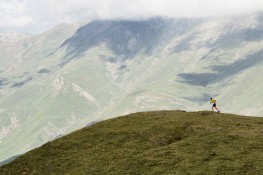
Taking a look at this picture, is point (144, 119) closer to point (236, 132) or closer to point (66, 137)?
point (66, 137)

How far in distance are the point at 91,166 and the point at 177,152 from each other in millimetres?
13047

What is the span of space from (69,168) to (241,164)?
25445 millimetres

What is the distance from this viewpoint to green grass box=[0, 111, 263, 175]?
58500 mm

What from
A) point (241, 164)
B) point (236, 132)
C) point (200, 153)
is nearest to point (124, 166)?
point (200, 153)

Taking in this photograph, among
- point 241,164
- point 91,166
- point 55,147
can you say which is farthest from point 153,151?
point 55,147

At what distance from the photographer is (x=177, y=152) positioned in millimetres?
64000

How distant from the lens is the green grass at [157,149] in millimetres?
58500

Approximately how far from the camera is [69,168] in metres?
64.6

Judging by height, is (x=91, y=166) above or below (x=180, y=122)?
below

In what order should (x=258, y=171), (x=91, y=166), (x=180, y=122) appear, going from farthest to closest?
1. (x=180, y=122)
2. (x=91, y=166)
3. (x=258, y=171)

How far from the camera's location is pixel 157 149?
67375 millimetres

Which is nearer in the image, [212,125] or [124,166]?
[124,166]

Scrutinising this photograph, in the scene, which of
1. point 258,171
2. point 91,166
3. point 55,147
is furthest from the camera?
point 55,147

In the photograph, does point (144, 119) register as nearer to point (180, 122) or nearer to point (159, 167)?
point (180, 122)
